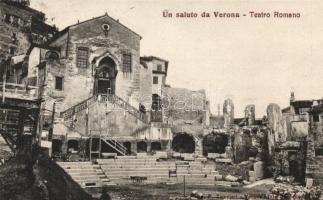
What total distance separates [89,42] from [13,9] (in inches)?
410

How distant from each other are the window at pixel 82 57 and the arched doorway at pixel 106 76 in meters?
1.19

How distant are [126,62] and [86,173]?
12.7m

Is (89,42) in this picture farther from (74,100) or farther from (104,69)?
(74,100)

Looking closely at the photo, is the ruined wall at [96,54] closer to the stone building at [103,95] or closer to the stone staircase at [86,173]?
the stone building at [103,95]

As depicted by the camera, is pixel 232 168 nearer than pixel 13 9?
Yes

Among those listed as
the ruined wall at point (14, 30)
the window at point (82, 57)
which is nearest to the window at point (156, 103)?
the window at point (82, 57)

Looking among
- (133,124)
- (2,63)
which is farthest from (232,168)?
(2,63)

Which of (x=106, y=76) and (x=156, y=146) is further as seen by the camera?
(x=106, y=76)

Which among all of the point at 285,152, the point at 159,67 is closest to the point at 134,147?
the point at 285,152

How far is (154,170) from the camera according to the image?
23.5m

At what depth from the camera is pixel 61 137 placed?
24391mm

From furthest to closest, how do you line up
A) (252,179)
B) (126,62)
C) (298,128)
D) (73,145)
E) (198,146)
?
(298,128) < (126,62) < (198,146) < (73,145) < (252,179)

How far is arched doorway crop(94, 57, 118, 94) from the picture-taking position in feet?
101

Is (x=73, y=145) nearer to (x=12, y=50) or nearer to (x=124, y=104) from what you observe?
(x=124, y=104)
